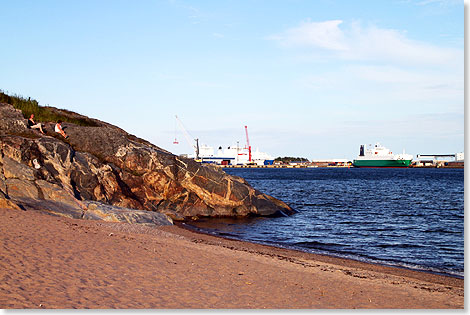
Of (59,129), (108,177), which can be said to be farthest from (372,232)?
(59,129)

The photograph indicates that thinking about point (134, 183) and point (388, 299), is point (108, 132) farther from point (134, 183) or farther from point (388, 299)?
point (388, 299)

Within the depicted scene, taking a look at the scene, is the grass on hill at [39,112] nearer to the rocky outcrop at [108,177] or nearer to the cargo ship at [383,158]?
the rocky outcrop at [108,177]

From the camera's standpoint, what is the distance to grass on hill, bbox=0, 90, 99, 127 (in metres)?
26.5

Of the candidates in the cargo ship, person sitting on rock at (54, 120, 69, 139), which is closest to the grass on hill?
person sitting on rock at (54, 120, 69, 139)

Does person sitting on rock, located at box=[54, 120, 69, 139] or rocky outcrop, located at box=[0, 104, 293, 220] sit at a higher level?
person sitting on rock, located at box=[54, 120, 69, 139]

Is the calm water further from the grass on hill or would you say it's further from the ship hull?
the ship hull

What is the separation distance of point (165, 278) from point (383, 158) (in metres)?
165

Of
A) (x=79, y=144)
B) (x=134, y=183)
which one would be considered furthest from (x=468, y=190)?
(x=79, y=144)

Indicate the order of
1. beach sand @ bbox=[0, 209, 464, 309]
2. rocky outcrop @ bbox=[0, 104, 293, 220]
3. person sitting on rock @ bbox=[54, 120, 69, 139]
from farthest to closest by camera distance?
person sitting on rock @ bbox=[54, 120, 69, 139] < rocky outcrop @ bbox=[0, 104, 293, 220] < beach sand @ bbox=[0, 209, 464, 309]

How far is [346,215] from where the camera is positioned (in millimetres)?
30797

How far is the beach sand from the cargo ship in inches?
6175

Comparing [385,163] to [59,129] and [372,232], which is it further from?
[59,129]

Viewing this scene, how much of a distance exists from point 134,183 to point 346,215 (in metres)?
15.1

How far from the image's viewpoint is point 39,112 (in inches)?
1091
